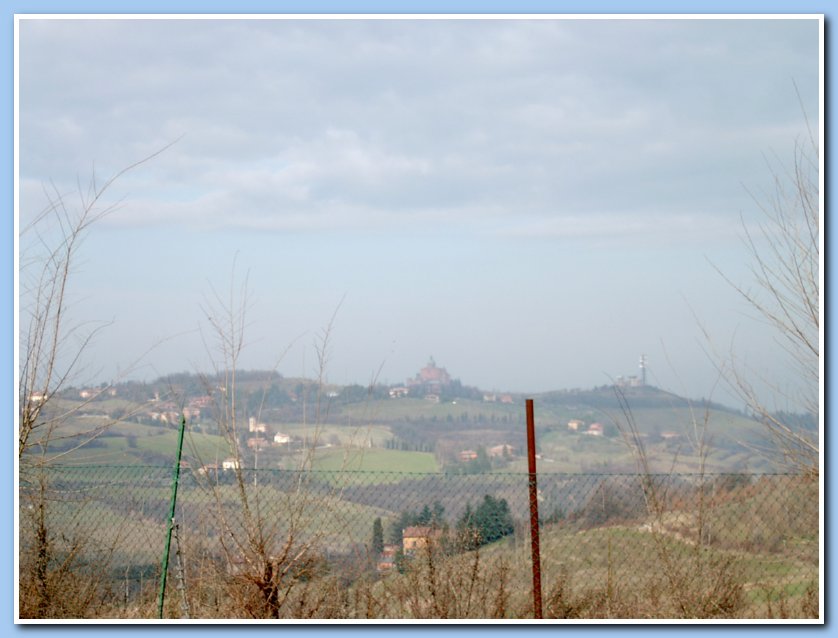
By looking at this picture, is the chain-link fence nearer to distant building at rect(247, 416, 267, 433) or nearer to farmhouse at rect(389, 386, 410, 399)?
distant building at rect(247, 416, 267, 433)

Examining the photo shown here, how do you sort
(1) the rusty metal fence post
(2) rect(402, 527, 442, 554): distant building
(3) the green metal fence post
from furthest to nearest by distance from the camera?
(2) rect(402, 527, 442, 554): distant building < (3) the green metal fence post < (1) the rusty metal fence post

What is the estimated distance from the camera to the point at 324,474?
15.0ft

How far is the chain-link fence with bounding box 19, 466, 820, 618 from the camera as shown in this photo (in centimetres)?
457

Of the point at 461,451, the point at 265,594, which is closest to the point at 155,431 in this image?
the point at 265,594

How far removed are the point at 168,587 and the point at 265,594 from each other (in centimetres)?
74

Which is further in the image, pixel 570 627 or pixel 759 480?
pixel 759 480

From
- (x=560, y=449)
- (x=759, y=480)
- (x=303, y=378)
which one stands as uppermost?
(x=303, y=378)

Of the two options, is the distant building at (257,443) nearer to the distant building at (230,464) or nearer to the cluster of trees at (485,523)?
the distant building at (230,464)

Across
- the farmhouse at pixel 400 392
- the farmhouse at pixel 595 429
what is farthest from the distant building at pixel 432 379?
the farmhouse at pixel 595 429

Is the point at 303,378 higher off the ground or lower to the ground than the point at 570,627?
higher

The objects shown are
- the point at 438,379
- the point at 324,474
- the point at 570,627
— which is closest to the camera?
the point at 570,627

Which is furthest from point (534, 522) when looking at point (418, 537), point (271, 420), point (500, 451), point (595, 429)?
point (595, 429)

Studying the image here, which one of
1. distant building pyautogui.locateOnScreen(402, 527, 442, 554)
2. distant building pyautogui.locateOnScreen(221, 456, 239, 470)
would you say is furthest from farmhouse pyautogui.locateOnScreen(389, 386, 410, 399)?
distant building pyautogui.locateOnScreen(221, 456, 239, 470)

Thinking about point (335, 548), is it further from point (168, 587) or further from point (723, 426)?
point (723, 426)
